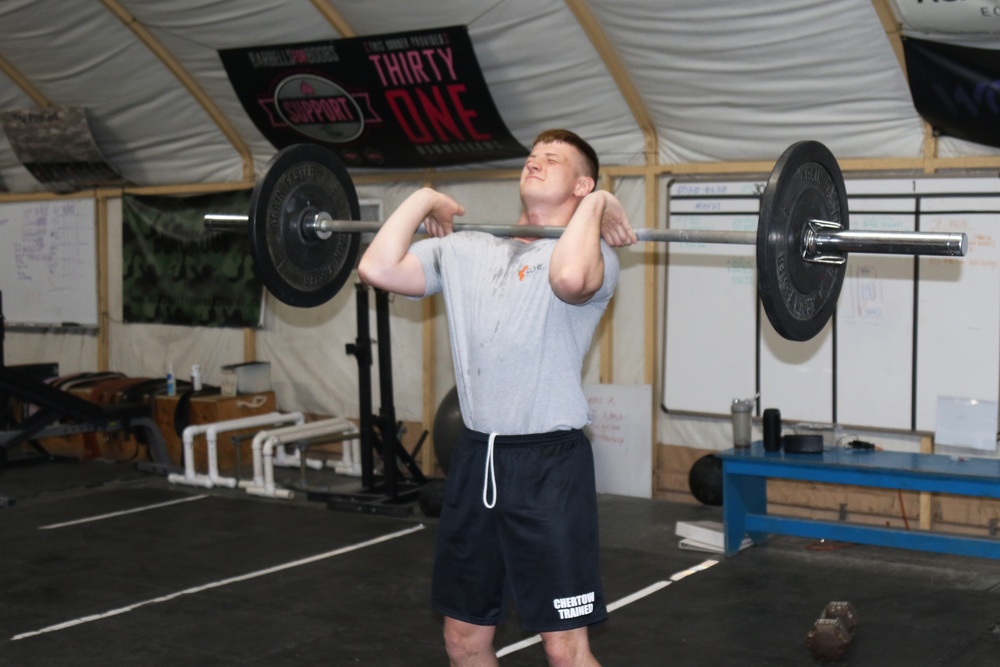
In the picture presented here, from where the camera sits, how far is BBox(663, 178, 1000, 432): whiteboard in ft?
15.0

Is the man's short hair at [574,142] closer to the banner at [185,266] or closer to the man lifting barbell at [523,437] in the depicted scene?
the man lifting barbell at [523,437]

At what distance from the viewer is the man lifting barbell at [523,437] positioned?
2219 mm

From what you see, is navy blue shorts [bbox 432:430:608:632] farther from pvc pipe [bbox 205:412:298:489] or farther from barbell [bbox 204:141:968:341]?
pvc pipe [bbox 205:412:298:489]

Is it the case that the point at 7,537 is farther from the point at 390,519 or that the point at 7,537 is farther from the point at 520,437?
the point at 520,437

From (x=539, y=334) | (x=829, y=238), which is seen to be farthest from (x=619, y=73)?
(x=539, y=334)

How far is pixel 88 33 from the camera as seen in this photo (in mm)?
6320

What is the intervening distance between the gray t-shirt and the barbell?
0.15m

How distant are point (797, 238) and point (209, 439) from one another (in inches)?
160

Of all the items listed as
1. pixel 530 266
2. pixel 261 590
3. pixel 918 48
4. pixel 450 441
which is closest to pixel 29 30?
pixel 450 441

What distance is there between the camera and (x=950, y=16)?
4.06 metres

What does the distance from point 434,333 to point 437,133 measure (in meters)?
1.09

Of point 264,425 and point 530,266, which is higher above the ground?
point 530,266

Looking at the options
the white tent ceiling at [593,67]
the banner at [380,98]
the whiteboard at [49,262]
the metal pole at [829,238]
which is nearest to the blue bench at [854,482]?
the white tent ceiling at [593,67]

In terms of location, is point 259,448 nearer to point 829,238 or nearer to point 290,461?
point 290,461
